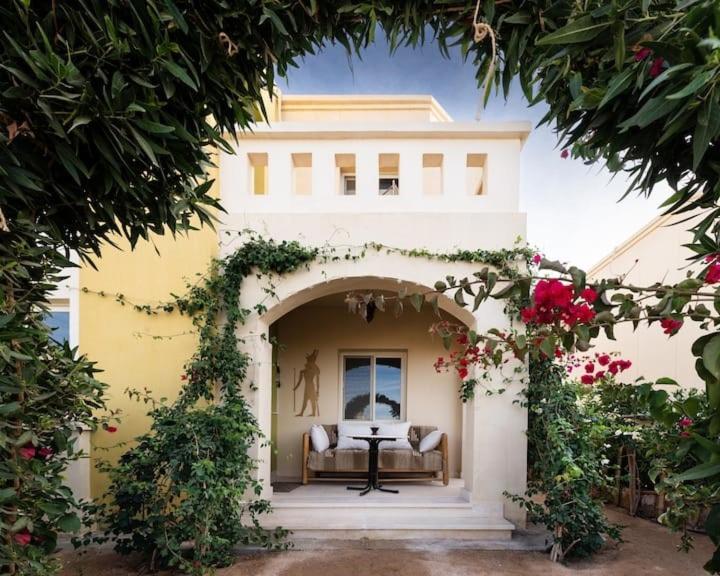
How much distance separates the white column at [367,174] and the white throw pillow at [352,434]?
3.51 meters

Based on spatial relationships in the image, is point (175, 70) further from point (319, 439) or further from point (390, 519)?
point (319, 439)

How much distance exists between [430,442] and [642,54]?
584 centimetres

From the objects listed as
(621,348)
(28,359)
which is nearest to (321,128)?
(28,359)

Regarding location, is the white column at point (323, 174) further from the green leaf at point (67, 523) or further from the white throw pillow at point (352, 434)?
the green leaf at point (67, 523)

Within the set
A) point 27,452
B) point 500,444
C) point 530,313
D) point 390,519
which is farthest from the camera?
point 390,519

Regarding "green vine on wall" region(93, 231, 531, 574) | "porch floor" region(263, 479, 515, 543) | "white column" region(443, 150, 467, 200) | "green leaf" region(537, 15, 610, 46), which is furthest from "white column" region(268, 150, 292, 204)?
"green leaf" region(537, 15, 610, 46)

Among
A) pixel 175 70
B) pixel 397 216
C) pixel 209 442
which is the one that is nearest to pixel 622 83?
pixel 175 70

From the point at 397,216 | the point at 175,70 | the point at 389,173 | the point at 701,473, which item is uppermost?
the point at 389,173

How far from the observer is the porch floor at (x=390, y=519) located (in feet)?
14.1

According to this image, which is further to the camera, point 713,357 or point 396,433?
point 396,433

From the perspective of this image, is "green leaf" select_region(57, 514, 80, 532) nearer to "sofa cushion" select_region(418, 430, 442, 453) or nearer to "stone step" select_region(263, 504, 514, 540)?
"stone step" select_region(263, 504, 514, 540)

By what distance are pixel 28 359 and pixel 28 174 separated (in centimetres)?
60

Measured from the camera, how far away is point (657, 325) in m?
7.32

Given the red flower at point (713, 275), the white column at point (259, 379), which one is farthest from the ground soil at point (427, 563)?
the red flower at point (713, 275)
